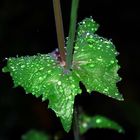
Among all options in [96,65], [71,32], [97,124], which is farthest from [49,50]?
[71,32]

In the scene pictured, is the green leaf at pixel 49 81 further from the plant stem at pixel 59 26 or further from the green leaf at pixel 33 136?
the green leaf at pixel 33 136

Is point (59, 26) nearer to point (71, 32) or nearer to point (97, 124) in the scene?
point (71, 32)

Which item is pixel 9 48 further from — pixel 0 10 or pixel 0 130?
pixel 0 130

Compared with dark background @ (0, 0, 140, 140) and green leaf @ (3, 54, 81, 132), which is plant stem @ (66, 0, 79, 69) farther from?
dark background @ (0, 0, 140, 140)

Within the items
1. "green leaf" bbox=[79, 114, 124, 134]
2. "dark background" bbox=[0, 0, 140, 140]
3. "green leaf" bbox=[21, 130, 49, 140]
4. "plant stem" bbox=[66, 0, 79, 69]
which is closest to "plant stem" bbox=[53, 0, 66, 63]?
"plant stem" bbox=[66, 0, 79, 69]

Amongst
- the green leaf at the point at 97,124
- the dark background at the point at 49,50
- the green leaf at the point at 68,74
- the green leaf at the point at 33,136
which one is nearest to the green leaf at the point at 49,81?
the green leaf at the point at 68,74
